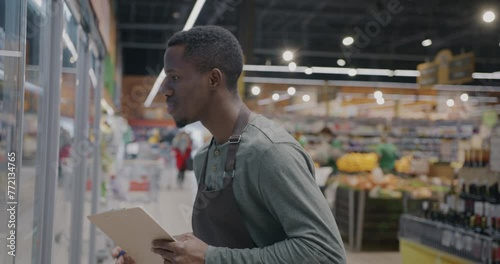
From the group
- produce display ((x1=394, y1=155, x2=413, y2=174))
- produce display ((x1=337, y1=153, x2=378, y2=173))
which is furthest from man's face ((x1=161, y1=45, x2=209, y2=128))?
produce display ((x1=394, y1=155, x2=413, y2=174))

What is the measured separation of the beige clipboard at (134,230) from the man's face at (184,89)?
302mm

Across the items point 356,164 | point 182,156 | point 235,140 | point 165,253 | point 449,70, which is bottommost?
point 182,156

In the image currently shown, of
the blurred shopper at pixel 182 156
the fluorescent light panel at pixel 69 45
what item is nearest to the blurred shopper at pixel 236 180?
the fluorescent light panel at pixel 69 45

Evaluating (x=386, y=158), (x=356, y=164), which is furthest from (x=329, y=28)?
(x=356, y=164)

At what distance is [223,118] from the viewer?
1.60 m

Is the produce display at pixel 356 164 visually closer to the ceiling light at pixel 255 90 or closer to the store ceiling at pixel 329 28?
the store ceiling at pixel 329 28

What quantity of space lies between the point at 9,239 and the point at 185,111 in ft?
3.30

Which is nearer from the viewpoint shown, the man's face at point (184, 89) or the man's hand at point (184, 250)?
the man's hand at point (184, 250)

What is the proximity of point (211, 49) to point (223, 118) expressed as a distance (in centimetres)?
20

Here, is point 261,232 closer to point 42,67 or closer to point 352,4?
point 42,67

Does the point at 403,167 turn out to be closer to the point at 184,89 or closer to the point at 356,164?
the point at 356,164

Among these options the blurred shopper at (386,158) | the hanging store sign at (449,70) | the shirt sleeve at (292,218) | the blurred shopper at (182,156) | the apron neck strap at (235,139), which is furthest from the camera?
the blurred shopper at (182,156)

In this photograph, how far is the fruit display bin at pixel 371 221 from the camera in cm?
803

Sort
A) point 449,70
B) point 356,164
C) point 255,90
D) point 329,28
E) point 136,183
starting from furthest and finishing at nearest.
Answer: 1. point 329,28
2. point 255,90
3. point 136,183
4. point 356,164
5. point 449,70
